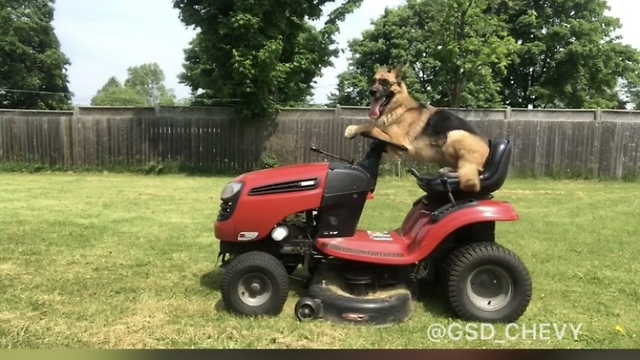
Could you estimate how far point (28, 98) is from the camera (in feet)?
4.25

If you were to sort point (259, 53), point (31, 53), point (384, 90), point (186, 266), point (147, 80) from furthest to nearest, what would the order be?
point (259, 53), point (186, 266), point (384, 90), point (147, 80), point (31, 53)

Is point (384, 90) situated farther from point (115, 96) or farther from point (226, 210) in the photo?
point (115, 96)

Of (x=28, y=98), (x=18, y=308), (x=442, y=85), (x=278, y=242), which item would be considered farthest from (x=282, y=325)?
(x=442, y=85)

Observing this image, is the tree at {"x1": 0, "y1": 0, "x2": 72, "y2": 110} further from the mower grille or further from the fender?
the fender

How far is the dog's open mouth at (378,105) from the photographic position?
2.19 m

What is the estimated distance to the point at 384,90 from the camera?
7.16 ft

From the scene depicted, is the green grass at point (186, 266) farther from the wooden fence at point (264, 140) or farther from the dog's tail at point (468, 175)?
the dog's tail at point (468, 175)

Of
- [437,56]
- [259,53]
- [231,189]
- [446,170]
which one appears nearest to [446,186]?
[446,170]

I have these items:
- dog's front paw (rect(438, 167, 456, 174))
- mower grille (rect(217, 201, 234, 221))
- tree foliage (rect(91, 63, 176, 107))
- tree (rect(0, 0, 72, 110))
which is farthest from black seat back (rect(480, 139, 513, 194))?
tree (rect(0, 0, 72, 110))

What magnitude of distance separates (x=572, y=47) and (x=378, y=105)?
1.00 metres

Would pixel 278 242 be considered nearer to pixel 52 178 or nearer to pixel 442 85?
pixel 442 85

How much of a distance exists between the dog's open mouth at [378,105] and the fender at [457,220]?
550 mm

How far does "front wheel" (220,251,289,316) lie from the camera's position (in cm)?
242

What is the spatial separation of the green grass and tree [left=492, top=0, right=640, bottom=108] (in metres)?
0.86
